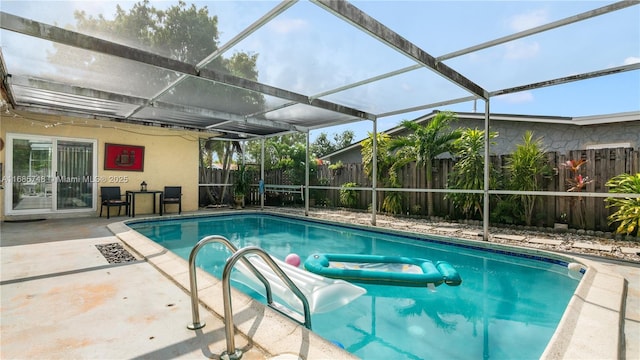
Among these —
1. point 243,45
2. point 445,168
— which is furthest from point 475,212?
point 243,45

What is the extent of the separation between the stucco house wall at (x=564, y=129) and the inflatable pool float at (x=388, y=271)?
6378mm

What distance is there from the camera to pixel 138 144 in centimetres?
934

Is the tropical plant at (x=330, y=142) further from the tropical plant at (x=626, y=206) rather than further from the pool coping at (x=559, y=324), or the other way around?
the pool coping at (x=559, y=324)

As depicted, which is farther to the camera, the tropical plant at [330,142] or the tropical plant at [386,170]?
the tropical plant at [330,142]

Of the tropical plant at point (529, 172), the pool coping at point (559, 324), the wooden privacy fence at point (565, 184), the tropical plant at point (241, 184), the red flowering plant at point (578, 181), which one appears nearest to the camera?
the pool coping at point (559, 324)

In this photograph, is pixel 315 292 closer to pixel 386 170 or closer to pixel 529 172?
pixel 529 172

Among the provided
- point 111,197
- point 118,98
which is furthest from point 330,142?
point 118,98

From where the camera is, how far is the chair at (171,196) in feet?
31.2

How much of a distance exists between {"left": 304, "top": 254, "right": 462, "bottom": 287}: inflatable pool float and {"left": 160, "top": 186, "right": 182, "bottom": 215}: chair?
6722 millimetres

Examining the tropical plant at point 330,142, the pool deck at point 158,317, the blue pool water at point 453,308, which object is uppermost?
the tropical plant at point 330,142

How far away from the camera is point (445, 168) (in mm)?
8383

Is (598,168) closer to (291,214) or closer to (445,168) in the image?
(445,168)

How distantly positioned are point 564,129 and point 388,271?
346 inches

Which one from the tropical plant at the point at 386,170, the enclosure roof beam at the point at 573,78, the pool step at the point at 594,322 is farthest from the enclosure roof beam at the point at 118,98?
the pool step at the point at 594,322
